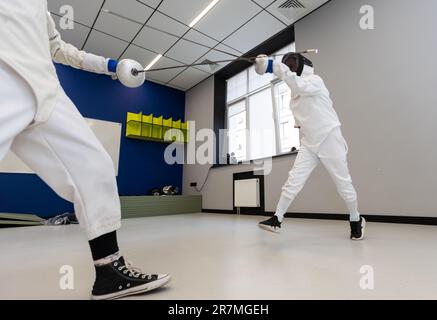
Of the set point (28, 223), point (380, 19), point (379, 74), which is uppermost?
Result: point (380, 19)

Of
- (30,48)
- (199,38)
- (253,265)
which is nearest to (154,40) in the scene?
(199,38)

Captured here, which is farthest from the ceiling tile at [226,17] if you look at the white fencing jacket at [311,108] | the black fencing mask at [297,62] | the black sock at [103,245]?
the black sock at [103,245]

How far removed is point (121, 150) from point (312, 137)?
3385 mm

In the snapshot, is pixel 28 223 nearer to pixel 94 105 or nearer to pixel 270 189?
pixel 94 105

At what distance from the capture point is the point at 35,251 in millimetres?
1347

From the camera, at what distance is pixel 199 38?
137 inches

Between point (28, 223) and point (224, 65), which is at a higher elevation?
point (224, 65)

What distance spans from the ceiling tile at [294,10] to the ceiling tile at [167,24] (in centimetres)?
115

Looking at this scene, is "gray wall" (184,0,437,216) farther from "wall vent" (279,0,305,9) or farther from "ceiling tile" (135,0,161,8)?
"ceiling tile" (135,0,161,8)

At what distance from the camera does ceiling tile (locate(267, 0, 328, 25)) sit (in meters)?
2.86

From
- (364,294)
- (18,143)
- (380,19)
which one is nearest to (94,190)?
(18,143)

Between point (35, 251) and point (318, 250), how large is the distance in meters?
1.52

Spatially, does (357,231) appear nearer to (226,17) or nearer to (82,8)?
(226,17)

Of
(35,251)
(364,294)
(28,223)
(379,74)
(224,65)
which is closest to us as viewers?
(364,294)
